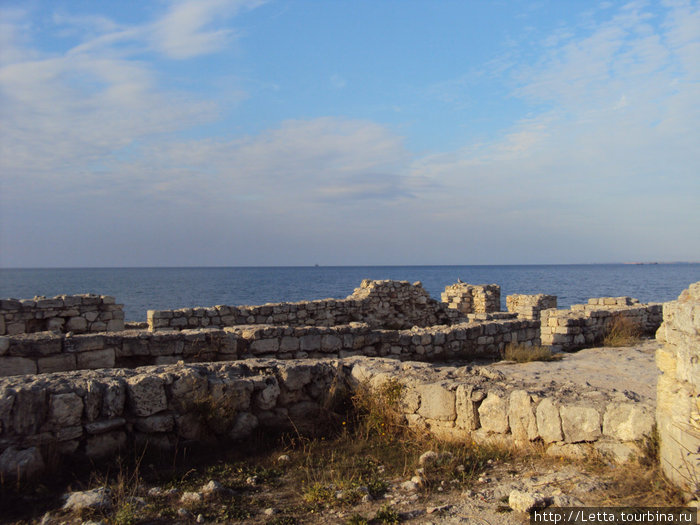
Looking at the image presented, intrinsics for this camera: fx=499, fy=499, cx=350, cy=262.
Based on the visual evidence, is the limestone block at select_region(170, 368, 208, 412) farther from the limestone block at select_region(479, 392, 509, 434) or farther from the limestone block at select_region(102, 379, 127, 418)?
the limestone block at select_region(479, 392, 509, 434)

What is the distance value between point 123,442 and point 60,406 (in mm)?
654

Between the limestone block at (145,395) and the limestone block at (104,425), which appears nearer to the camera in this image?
the limestone block at (104,425)

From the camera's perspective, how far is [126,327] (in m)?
15.3

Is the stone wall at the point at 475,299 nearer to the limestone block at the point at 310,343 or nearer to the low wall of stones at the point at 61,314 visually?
the limestone block at the point at 310,343

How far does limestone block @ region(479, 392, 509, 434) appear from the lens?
16.1 feet

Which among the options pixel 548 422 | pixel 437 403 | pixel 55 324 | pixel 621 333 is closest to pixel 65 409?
pixel 437 403

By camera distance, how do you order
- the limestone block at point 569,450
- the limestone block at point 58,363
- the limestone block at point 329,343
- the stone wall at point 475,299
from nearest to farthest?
1. the limestone block at point 569,450
2. the limestone block at point 58,363
3. the limestone block at point 329,343
4. the stone wall at point 475,299

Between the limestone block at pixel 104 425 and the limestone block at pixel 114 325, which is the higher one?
the limestone block at pixel 104 425

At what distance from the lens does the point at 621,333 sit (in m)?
13.9

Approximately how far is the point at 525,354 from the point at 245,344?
6033mm

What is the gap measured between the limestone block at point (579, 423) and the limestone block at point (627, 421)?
0.08 meters

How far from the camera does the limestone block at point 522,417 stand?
4727 mm

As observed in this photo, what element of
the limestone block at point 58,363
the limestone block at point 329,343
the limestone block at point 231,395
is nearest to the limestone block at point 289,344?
the limestone block at point 329,343

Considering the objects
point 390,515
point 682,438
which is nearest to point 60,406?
point 390,515
